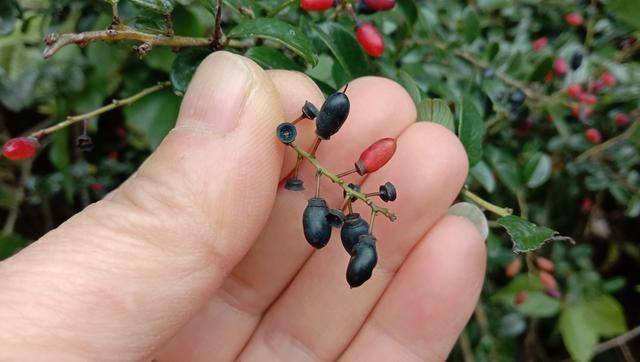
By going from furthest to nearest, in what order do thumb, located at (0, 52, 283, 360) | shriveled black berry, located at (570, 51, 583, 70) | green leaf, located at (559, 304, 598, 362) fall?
green leaf, located at (559, 304, 598, 362), shriveled black berry, located at (570, 51, 583, 70), thumb, located at (0, 52, 283, 360)

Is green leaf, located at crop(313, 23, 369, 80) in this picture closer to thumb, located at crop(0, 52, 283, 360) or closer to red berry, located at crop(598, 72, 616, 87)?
thumb, located at crop(0, 52, 283, 360)

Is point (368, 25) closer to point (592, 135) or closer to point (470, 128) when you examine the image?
point (470, 128)

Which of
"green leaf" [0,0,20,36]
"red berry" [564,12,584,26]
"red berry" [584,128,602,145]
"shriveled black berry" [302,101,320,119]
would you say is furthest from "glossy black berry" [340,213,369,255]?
"red berry" [564,12,584,26]

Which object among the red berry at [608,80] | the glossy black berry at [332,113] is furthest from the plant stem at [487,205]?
the red berry at [608,80]

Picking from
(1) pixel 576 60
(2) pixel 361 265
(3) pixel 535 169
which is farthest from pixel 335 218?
(1) pixel 576 60

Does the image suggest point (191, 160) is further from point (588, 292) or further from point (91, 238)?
point (588, 292)
